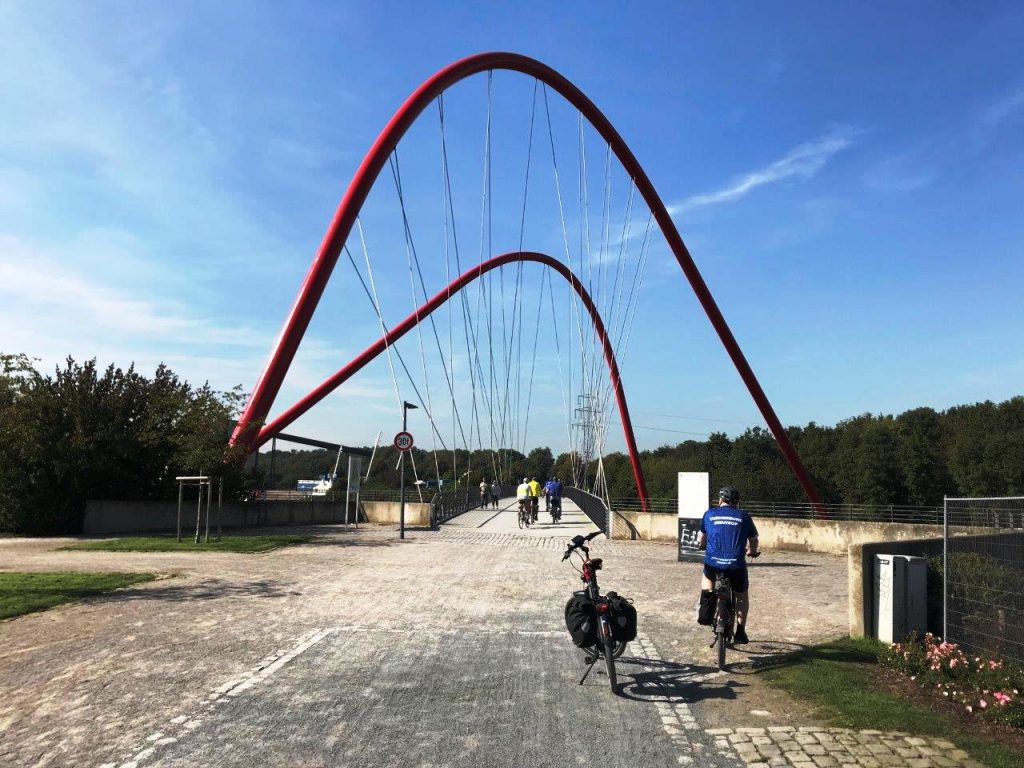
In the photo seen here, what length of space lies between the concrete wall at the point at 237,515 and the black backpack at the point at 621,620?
56.7ft

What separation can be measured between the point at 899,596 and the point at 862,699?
7.30ft

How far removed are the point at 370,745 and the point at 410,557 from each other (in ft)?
34.0

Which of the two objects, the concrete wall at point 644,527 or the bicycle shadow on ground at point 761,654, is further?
the concrete wall at point 644,527

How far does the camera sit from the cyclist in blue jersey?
253 inches

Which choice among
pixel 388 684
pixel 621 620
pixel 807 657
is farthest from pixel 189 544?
pixel 807 657

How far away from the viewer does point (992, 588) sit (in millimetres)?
6312

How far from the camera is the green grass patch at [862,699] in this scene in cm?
443

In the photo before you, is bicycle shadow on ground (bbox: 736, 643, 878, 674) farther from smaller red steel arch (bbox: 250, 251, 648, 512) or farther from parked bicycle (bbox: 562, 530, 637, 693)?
smaller red steel arch (bbox: 250, 251, 648, 512)

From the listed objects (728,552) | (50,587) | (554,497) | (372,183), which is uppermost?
(372,183)

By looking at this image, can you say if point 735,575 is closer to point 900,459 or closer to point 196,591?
point 196,591

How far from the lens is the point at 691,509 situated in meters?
15.1

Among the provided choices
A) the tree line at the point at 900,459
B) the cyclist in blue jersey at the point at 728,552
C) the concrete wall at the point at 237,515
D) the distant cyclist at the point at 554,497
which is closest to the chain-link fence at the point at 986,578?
the cyclist in blue jersey at the point at 728,552

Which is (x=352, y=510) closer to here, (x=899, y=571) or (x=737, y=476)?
(x=899, y=571)

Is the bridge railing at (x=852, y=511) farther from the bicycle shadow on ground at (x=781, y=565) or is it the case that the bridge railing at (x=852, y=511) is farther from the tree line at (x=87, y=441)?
the tree line at (x=87, y=441)
